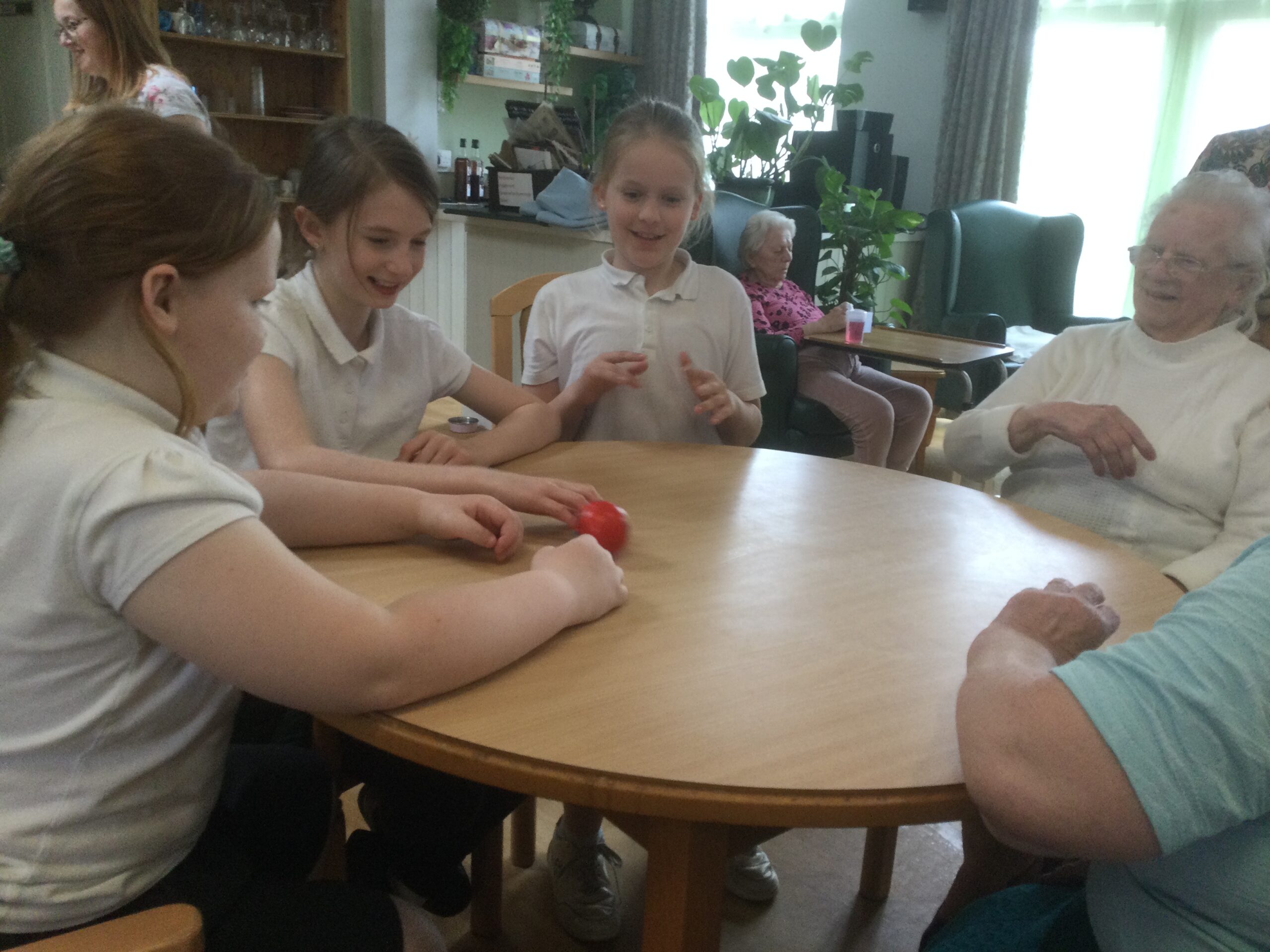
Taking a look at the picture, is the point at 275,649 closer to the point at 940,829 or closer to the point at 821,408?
the point at 940,829

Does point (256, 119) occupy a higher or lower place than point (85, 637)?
higher

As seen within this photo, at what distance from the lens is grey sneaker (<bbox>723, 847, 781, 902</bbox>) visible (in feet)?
5.55

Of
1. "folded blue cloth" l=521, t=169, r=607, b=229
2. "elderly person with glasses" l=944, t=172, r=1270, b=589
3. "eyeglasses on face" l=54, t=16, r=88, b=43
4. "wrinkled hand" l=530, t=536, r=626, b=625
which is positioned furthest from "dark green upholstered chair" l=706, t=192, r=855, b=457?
"eyeglasses on face" l=54, t=16, r=88, b=43

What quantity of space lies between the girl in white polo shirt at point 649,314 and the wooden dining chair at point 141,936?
1277 millimetres

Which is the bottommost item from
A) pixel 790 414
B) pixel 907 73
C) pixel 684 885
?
pixel 790 414

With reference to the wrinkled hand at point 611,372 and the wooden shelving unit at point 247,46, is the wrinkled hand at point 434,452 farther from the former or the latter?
the wooden shelving unit at point 247,46

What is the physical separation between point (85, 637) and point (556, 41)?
5.69 meters

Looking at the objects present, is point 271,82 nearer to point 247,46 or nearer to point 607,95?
point 247,46

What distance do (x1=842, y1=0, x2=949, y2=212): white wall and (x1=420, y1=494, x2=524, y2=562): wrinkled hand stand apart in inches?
197

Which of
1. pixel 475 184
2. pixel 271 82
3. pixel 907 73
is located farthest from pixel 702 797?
pixel 907 73

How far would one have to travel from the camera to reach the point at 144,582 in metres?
0.70

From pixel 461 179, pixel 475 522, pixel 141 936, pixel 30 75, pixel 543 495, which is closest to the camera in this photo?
pixel 141 936

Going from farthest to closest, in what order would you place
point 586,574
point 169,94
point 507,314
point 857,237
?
1. point 857,237
2. point 169,94
3. point 507,314
4. point 586,574

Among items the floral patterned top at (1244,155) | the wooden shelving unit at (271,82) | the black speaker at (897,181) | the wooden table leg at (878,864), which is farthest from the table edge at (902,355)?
the wooden shelving unit at (271,82)
